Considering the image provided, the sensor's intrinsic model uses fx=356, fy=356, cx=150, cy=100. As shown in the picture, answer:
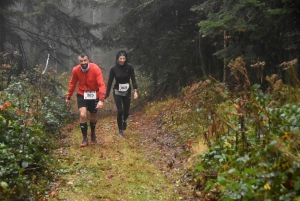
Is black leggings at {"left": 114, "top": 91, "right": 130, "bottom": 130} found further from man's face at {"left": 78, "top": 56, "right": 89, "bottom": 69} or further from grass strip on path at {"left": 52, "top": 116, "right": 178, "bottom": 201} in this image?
man's face at {"left": 78, "top": 56, "right": 89, "bottom": 69}

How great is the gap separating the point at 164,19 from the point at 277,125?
36.0ft

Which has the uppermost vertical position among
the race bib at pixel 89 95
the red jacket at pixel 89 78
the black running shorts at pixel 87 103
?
the red jacket at pixel 89 78

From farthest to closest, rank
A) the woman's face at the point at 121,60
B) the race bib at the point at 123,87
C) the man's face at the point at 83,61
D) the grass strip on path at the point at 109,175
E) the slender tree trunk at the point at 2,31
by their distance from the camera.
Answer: the slender tree trunk at the point at 2,31 → the race bib at the point at 123,87 → the woman's face at the point at 121,60 → the man's face at the point at 83,61 → the grass strip on path at the point at 109,175

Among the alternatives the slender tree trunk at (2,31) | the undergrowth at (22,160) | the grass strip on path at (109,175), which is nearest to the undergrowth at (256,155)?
the grass strip on path at (109,175)

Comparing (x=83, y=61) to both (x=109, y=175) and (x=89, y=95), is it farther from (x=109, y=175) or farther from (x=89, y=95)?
(x=109, y=175)

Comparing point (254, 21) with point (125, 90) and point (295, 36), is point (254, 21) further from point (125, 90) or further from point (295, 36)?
point (125, 90)

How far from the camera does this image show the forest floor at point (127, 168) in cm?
546

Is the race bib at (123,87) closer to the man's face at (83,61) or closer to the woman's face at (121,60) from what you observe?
the woman's face at (121,60)

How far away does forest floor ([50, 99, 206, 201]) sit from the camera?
5.46 m

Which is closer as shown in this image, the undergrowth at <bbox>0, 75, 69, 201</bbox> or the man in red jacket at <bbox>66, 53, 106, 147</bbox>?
the undergrowth at <bbox>0, 75, 69, 201</bbox>

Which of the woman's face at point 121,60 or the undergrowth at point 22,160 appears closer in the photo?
the undergrowth at point 22,160

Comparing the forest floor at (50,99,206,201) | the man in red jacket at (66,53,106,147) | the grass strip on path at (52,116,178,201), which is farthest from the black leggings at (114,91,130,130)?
the man in red jacket at (66,53,106,147)

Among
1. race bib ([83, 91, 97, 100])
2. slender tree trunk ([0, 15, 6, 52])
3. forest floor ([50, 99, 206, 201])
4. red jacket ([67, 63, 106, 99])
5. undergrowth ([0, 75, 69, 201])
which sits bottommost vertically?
forest floor ([50, 99, 206, 201])

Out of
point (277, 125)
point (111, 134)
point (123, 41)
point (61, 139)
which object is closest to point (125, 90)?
point (111, 134)
